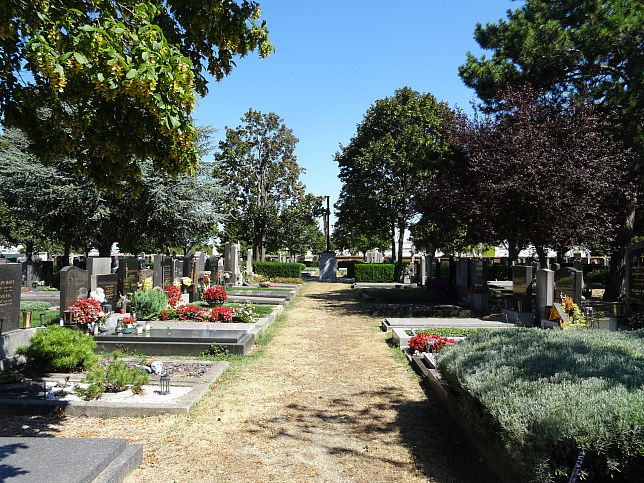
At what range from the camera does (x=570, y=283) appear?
1262cm

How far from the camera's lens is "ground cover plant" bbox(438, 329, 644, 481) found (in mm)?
3365

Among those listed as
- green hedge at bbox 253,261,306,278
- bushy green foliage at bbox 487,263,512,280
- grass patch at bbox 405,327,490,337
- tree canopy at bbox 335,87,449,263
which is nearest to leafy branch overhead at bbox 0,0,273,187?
grass patch at bbox 405,327,490,337

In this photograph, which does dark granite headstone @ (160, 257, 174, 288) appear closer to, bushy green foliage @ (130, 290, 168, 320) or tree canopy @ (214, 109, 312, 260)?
bushy green foliage @ (130, 290, 168, 320)

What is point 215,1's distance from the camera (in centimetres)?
546

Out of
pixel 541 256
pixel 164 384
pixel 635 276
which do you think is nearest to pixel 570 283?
pixel 635 276

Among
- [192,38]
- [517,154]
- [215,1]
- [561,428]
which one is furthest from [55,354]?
[517,154]

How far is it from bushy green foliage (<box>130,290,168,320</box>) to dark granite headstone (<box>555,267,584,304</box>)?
11.2 m

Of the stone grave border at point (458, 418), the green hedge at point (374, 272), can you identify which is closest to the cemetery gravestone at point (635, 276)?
the stone grave border at point (458, 418)

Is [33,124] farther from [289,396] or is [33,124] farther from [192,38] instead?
[289,396]

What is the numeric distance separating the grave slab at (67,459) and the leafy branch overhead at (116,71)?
9.80 ft

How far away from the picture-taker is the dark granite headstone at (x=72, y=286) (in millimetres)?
11039

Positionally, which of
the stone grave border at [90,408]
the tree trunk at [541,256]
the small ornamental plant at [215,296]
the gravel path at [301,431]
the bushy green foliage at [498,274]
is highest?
the tree trunk at [541,256]

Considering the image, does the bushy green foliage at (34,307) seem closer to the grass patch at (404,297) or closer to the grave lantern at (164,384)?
the grave lantern at (164,384)

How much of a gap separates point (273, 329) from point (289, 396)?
643 centimetres
